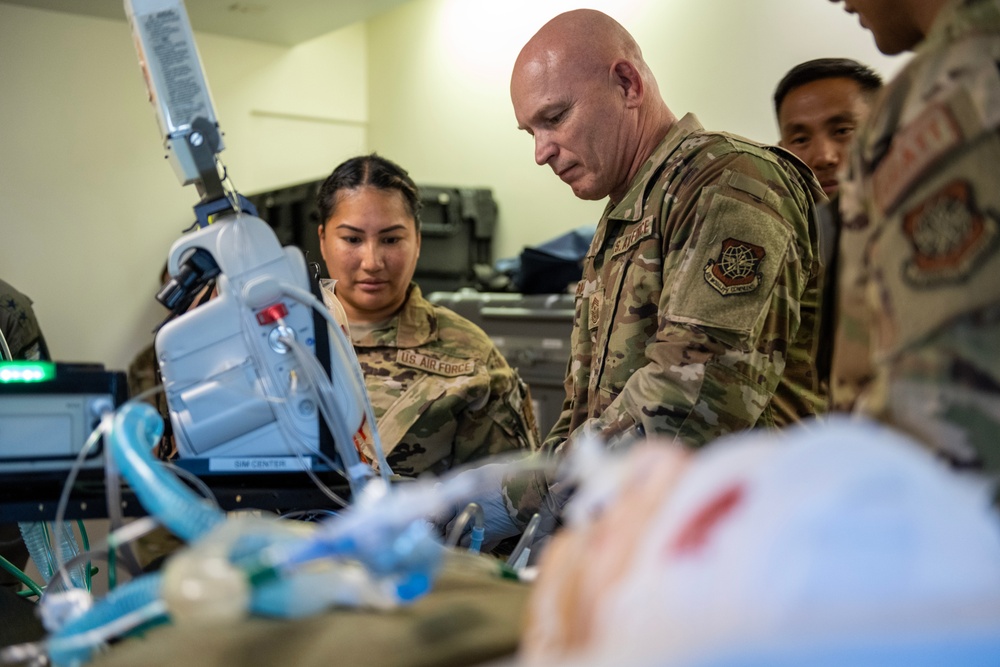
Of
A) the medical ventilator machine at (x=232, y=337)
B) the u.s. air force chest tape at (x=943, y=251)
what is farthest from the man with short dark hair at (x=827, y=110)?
the u.s. air force chest tape at (x=943, y=251)

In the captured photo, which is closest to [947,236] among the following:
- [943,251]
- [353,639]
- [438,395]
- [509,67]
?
[943,251]

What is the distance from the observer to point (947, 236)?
2.33ft

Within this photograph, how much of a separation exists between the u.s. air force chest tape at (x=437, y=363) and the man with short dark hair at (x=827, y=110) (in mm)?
964

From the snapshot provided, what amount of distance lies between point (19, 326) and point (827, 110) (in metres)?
2.18

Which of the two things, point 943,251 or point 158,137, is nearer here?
point 943,251

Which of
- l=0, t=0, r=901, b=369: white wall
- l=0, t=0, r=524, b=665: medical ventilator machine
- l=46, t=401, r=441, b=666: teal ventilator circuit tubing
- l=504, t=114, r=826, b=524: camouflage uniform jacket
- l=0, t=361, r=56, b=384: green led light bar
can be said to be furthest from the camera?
l=0, t=0, r=901, b=369: white wall

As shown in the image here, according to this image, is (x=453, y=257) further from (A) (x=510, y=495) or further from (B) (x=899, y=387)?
(B) (x=899, y=387)

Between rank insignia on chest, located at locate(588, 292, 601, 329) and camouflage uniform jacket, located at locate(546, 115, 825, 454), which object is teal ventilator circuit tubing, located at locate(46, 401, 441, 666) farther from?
rank insignia on chest, located at locate(588, 292, 601, 329)

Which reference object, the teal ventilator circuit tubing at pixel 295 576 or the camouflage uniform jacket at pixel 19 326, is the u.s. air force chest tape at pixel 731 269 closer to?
the teal ventilator circuit tubing at pixel 295 576

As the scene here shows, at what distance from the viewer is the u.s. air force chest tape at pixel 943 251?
69 cm

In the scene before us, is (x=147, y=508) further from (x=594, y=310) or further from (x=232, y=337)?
(x=594, y=310)

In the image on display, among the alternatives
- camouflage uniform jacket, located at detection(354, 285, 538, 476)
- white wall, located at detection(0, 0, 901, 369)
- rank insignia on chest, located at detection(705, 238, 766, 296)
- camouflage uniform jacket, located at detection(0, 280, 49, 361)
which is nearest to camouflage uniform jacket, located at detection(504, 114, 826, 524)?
rank insignia on chest, located at detection(705, 238, 766, 296)

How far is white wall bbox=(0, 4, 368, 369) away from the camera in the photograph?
17.0ft

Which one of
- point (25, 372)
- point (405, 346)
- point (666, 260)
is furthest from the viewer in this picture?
point (405, 346)
